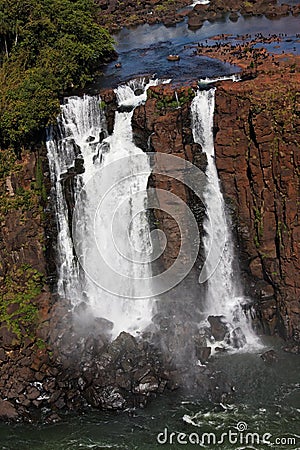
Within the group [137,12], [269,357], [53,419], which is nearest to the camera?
[53,419]

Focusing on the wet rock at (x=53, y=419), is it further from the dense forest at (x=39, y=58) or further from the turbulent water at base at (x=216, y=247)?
the dense forest at (x=39, y=58)

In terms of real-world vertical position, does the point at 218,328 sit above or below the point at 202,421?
above

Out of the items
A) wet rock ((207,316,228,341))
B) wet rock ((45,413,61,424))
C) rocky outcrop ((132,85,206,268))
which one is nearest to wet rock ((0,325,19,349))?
wet rock ((45,413,61,424))

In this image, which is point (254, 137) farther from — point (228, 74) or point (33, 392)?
point (33, 392)

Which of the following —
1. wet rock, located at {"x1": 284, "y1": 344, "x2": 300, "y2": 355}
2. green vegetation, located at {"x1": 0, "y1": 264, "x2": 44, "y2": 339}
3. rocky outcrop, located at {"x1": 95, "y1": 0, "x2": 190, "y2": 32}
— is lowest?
wet rock, located at {"x1": 284, "y1": 344, "x2": 300, "y2": 355}

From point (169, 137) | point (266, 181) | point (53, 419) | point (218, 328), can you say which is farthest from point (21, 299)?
point (266, 181)

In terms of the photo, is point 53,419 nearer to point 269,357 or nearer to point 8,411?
point 8,411

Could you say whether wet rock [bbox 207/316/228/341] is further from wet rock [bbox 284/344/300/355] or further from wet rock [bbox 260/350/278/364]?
wet rock [bbox 284/344/300/355]

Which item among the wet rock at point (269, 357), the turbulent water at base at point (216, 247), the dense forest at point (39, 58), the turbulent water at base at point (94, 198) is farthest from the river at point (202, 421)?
the dense forest at point (39, 58)
